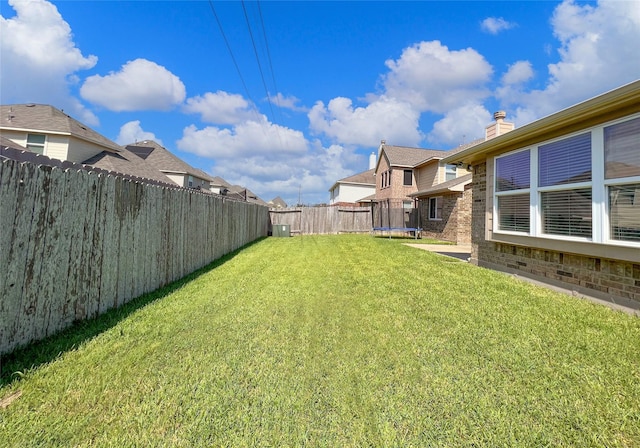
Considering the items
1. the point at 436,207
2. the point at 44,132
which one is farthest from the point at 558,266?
the point at 44,132

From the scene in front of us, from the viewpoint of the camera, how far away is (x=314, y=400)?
2.18 metres

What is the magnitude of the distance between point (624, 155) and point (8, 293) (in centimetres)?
751

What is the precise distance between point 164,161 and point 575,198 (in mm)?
24109

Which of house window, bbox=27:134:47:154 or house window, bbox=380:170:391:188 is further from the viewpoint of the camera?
house window, bbox=380:170:391:188

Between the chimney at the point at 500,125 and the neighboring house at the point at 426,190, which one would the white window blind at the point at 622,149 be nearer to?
the chimney at the point at 500,125

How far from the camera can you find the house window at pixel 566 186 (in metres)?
4.59

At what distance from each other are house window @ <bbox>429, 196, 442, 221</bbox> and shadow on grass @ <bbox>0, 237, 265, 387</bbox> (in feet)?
50.1

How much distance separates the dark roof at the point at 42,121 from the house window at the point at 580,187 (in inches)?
716

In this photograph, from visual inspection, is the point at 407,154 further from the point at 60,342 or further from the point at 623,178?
the point at 60,342

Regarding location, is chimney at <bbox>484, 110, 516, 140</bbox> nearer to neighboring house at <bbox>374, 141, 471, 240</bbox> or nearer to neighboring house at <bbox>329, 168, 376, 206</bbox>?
neighboring house at <bbox>374, 141, 471, 240</bbox>

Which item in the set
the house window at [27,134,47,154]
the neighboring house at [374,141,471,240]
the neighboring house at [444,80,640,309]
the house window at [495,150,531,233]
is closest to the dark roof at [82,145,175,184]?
the house window at [27,134,47,154]

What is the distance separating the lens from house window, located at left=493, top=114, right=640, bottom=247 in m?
4.00

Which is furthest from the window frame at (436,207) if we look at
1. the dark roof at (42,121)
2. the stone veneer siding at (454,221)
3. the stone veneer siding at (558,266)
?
the dark roof at (42,121)

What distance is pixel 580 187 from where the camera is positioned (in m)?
4.67
